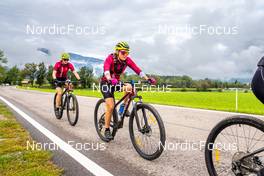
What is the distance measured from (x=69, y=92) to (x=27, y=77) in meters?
167

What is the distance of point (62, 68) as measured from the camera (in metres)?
9.91

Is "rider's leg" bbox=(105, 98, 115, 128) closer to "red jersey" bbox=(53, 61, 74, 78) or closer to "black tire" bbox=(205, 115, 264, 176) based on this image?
"black tire" bbox=(205, 115, 264, 176)

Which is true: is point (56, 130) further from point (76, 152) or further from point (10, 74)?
point (10, 74)

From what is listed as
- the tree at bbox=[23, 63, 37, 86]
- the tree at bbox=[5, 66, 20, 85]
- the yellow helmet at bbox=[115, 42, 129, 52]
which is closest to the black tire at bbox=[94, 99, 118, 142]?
the yellow helmet at bbox=[115, 42, 129, 52]

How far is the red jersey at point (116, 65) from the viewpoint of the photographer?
20.3 ft

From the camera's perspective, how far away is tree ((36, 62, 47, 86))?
461 ft

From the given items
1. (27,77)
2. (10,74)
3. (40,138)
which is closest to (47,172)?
(40,138)

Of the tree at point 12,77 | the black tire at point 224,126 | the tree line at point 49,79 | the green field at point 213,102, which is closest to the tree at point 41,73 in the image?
the tree line at point 49,79

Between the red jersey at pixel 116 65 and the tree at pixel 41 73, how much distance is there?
14013 cm

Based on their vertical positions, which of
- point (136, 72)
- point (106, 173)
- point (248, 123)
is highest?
point (136, 72)

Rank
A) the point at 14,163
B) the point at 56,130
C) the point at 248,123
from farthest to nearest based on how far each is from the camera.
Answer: the point at 56,130
the point at 14,163
the point at 248,123

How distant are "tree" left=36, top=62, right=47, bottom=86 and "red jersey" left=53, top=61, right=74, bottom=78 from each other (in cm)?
13616

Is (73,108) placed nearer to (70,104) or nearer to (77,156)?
(70,104)

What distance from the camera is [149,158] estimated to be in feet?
16.6
